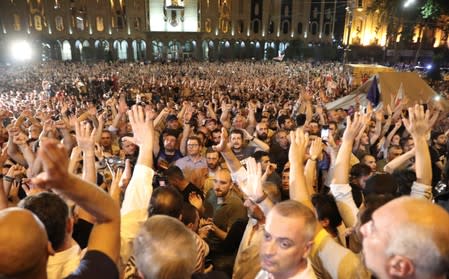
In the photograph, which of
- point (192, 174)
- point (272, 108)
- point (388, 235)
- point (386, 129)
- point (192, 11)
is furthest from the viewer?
point (192, 11)

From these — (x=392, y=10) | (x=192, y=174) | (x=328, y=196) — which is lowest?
(x=192, y=174)

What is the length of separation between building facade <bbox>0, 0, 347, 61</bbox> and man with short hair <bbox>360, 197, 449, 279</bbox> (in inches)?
2006

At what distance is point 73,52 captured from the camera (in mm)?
52406

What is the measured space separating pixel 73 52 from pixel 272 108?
4871 cm

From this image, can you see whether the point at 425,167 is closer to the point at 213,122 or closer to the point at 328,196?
the point at 328,196

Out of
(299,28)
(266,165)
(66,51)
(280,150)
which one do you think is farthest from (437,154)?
(299,28)

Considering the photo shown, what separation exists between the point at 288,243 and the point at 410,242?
703 mm

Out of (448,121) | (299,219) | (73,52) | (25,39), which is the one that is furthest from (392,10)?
(25,39)

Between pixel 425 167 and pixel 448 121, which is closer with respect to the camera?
pixel 425 167

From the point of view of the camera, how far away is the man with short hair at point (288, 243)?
2031mm

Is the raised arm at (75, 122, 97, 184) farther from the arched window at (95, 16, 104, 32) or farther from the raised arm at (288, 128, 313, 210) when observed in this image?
the arched window at (95, 16, 104, 32)

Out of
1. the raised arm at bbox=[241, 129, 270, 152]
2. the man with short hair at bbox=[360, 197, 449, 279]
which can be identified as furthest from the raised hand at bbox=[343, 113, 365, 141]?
the raised arm at bbox=[241, 129, 270, 152]

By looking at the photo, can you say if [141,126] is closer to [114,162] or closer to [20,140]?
[114,162]

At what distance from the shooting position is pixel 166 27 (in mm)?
54719
